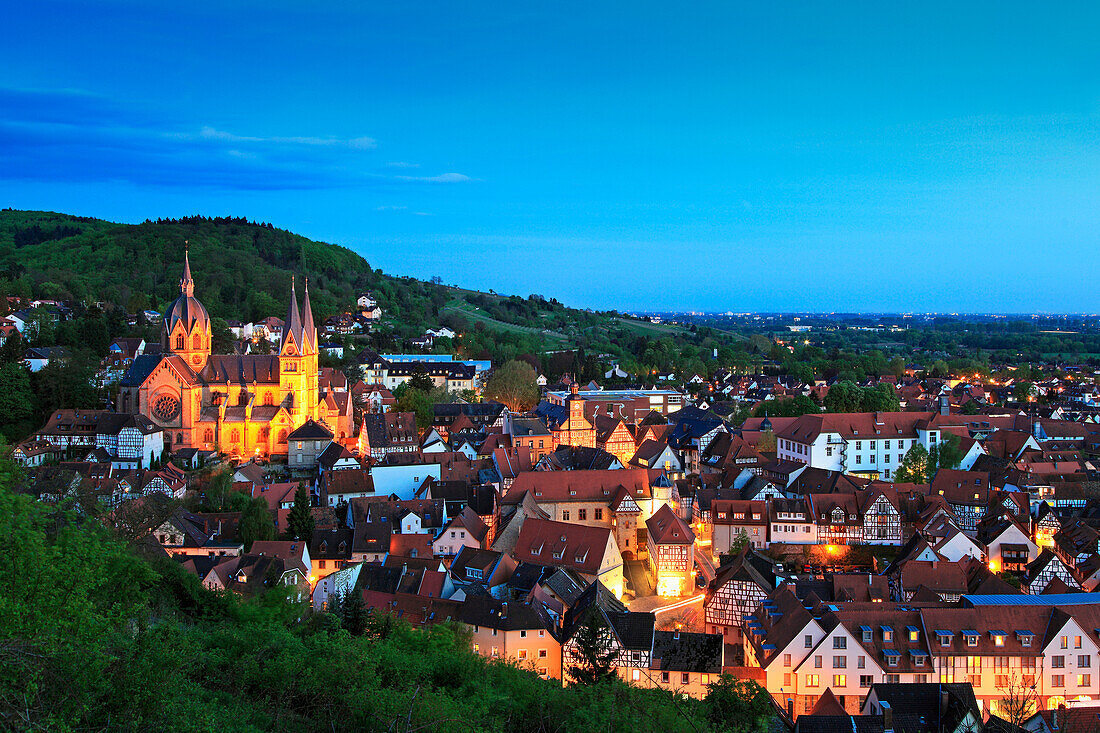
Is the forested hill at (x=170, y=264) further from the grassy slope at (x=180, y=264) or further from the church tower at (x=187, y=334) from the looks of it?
the church tower at (x=187, y=334)

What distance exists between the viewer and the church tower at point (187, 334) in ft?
165

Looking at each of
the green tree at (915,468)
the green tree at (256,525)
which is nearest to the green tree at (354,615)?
the green tree at (256,525)

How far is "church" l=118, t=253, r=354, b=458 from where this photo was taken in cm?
4784

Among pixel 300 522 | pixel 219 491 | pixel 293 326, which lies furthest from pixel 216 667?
pixel 293 326

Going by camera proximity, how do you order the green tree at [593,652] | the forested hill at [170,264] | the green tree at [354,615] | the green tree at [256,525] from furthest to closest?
the forested hill at [170,264] < the green tree at [256,525] < the green tree at [593,652] < the green tree at [354,615]

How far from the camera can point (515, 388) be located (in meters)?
72.9

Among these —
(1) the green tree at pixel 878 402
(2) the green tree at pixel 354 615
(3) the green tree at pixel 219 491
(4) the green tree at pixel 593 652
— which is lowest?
(4) the green tree at pixel 593 652

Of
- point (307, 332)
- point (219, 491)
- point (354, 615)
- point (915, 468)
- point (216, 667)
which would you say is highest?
point (307, 332)

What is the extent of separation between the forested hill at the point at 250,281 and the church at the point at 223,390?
83.6 feet

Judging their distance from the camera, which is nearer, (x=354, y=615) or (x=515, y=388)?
(x=354, y=615)

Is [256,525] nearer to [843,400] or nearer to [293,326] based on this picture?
[293,326]

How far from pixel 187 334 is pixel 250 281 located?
45.7m

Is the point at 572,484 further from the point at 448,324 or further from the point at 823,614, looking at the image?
the point at 448,324

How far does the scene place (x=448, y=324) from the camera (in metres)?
113
